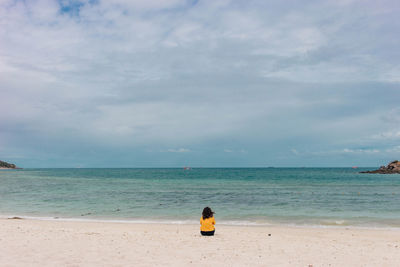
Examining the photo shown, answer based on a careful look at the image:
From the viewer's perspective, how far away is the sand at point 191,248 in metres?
10.1

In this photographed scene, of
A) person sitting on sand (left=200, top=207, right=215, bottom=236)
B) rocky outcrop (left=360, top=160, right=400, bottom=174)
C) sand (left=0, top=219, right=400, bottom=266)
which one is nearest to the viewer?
sand (left=0, top=219, right=400, bottom=266)

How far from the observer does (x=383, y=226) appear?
19.0 m

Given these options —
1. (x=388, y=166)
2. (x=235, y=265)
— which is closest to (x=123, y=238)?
(x=235, y=265)

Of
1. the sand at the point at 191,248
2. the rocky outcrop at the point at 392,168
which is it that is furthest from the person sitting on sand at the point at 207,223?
the rocky outcrop at the point at 392,168

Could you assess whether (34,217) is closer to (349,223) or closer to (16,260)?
(16,260)

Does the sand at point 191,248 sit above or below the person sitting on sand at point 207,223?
below

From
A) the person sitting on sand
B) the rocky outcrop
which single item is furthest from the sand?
the rocky outcrop

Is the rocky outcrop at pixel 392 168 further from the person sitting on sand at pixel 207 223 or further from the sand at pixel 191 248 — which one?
the person sitting on sand at pixel 207 223

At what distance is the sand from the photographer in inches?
Answer: 399

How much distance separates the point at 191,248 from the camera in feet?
39.3

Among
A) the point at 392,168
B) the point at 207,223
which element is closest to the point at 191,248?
the point at 207,223

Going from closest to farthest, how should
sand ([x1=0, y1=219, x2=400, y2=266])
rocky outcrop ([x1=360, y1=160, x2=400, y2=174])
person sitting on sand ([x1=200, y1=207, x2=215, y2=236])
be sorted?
sand ([x1=0, y1=219, x2=400, y2=266]), person sitting on sand ([x1=200, y1=207, x2=215, y2=236]), rocky outcrop ([x1=360, y1=160, x2=400, y2=174])

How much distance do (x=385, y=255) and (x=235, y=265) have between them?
5762 mm

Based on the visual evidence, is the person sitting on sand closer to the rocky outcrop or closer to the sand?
the sand
